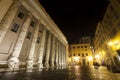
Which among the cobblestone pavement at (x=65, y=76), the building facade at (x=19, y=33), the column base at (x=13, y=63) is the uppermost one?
the building facade at (x=19, y=33)

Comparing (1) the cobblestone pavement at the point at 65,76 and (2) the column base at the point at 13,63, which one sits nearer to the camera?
(1) the cobblestone pavement at the point at 65,76

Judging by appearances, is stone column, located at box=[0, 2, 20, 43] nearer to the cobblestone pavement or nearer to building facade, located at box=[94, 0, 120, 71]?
the cobblestone pavement

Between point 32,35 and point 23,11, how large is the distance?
494cm

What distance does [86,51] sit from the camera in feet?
230

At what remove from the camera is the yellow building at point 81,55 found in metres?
67.5

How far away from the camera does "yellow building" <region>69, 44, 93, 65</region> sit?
6750 centimetres

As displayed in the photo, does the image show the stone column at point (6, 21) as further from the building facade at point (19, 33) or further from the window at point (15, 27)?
the window at point (15, 27)

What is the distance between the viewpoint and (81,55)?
69.5 metres

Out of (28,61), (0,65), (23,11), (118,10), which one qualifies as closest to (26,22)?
(23,11)

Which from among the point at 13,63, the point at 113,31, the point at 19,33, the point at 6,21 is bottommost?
the point at 13,63

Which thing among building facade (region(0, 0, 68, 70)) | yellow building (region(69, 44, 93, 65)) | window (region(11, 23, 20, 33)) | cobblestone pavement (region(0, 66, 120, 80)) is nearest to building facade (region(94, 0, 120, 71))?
cobblestone pavement (region(0, 66, 120, 80))

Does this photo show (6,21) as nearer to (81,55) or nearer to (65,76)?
(65,76)

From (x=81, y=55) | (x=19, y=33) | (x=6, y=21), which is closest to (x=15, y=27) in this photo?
(x=19, y=33)

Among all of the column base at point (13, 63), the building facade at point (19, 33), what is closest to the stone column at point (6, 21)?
the building facade at point (19, 33)
